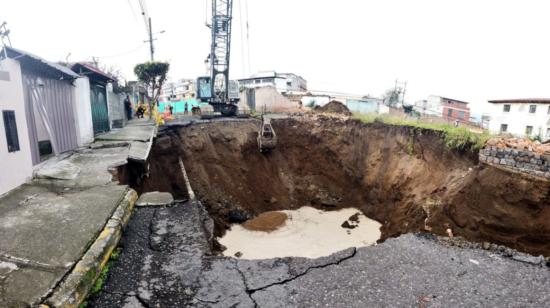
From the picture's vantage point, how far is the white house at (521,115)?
21.8 meters

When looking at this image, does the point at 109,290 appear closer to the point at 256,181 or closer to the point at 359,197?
the point at 256,181

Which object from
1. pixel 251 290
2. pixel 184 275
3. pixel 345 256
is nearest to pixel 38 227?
pixel 184 275

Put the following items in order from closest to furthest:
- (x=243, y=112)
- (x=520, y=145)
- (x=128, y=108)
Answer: (x=520, y=145)
(x=128, y=108)
(x=243, y=112)

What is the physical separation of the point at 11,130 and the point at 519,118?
31044 mm

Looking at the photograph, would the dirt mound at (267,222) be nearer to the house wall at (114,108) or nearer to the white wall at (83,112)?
the white wall at (83,112)

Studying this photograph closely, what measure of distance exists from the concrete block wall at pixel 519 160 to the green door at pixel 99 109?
13410mm

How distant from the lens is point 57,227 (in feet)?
12.7

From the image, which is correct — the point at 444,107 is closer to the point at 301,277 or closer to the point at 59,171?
→ the point at 301,277

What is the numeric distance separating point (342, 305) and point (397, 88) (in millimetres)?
45520

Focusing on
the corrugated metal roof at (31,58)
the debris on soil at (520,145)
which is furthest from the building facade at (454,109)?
the corrugated metal roof at (31,58)

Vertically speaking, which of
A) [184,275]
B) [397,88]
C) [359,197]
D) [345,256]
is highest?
[397,88]

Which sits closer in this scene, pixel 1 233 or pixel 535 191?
pixel 1 233

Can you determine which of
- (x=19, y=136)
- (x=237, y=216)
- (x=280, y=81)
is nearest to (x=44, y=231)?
(x=19, y=136)

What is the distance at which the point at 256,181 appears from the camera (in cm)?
1427
